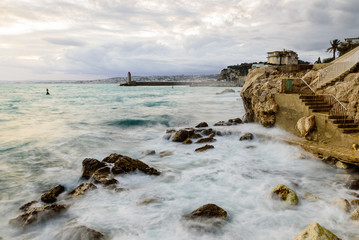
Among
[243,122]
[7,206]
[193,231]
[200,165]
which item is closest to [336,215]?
[193,231]

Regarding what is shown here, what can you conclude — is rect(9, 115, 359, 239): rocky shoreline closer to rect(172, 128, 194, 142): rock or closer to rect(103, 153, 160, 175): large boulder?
rect(103, 153, 160, 175): large boulder

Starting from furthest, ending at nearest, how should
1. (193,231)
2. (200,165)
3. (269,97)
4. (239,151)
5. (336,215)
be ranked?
(269,97) → (239,151) → (200,165) → (336,215) → (193,231)

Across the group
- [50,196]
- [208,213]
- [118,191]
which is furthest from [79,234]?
[208,213]

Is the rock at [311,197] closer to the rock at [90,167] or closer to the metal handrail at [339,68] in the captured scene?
the rock at [90,167]

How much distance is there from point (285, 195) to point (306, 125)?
495 cm

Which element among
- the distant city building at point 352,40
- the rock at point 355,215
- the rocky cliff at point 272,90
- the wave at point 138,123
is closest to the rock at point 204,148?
the rocky cliff at point 272,90

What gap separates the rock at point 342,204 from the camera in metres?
5.49

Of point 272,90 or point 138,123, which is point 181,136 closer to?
point 272,90

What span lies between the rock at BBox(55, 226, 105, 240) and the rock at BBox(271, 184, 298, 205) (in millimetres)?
4569

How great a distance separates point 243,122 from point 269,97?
3968mm

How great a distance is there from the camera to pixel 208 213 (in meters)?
5.46

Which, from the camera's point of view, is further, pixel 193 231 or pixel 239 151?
pixel 239 151

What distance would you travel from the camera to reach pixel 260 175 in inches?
317

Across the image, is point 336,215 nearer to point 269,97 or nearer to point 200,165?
point 200,165
